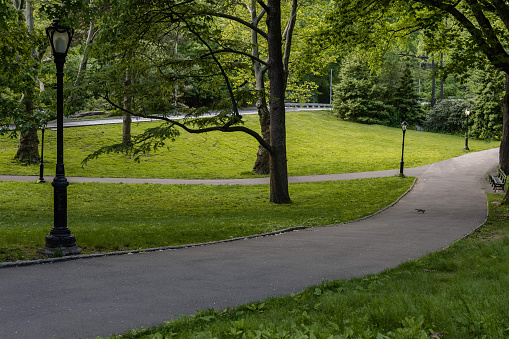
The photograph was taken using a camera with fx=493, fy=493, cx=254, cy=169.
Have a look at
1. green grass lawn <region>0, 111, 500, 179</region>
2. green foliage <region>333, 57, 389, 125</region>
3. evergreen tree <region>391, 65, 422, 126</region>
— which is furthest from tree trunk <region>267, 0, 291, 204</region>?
evergreen tree <region>391, 65, 422, 126</region>

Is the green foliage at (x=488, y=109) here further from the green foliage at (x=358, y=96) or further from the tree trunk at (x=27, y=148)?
the tree trunk at (x=27, y=148)

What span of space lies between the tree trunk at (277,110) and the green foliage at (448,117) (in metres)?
45.5

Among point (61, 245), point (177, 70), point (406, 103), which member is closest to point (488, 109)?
point (406, 103)

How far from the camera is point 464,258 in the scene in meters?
7.96

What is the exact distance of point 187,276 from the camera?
7.49m

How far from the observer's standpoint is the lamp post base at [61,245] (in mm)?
9047

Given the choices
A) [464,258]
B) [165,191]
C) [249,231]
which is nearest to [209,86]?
[165,191]

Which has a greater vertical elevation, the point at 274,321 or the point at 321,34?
the point at 321,34

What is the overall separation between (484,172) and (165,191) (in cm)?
1813

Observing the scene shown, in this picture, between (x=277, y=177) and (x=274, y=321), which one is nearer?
(x=274, y=321)

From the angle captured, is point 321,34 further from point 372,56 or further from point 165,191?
point 165,191

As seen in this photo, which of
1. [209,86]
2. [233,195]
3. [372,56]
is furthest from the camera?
[372,56]

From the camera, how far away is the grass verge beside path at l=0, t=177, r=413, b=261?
10.6 meters

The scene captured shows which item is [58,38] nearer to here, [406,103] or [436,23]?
[436,23]
